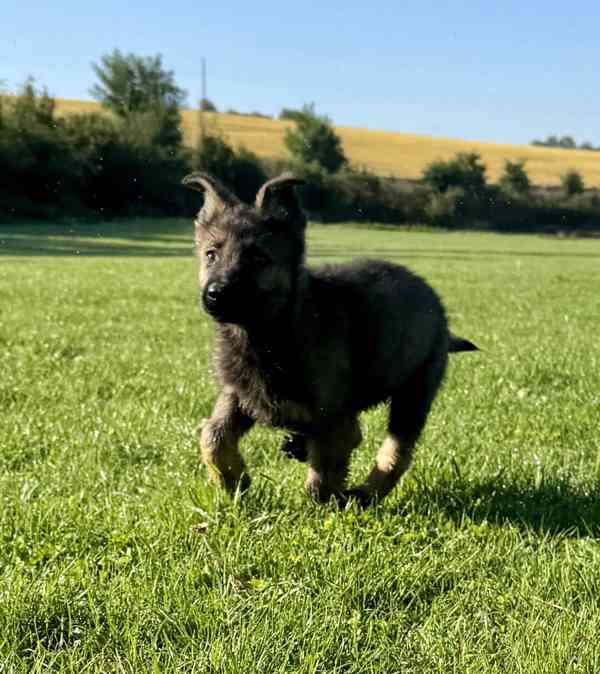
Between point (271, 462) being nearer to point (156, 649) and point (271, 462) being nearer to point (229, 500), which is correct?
point (229, 500)

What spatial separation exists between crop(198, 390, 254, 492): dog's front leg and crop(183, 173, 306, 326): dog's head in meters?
0.52

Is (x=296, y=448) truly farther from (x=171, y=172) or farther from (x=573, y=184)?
(x=573, y=184)

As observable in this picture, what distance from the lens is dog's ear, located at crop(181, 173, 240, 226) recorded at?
468 centimetres

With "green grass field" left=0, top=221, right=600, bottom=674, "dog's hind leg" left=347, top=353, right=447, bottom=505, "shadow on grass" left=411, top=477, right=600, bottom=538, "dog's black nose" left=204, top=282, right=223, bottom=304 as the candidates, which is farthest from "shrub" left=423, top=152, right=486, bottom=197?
"dog's black nose" left=204, top=282, right=223, bottom=304

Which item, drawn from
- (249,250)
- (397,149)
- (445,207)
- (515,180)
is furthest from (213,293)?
(397,149)

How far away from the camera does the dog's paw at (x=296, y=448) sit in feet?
15.6

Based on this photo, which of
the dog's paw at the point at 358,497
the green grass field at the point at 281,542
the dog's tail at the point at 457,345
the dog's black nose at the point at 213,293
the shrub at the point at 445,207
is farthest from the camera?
the shrub at the point at 445,207

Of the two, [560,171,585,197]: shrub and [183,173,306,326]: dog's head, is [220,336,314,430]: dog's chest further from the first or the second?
[560,171,585,197]: shrub

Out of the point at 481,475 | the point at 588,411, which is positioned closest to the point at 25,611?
the point at 481,475

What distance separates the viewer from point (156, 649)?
2.76m

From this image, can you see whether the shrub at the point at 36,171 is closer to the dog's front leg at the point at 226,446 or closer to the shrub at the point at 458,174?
the shrub at the point at 458,174

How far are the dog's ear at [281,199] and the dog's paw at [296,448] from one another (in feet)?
4.07

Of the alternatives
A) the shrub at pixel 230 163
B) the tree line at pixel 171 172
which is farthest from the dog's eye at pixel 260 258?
the shrub at pixel 230 163

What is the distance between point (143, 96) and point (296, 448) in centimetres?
6901
